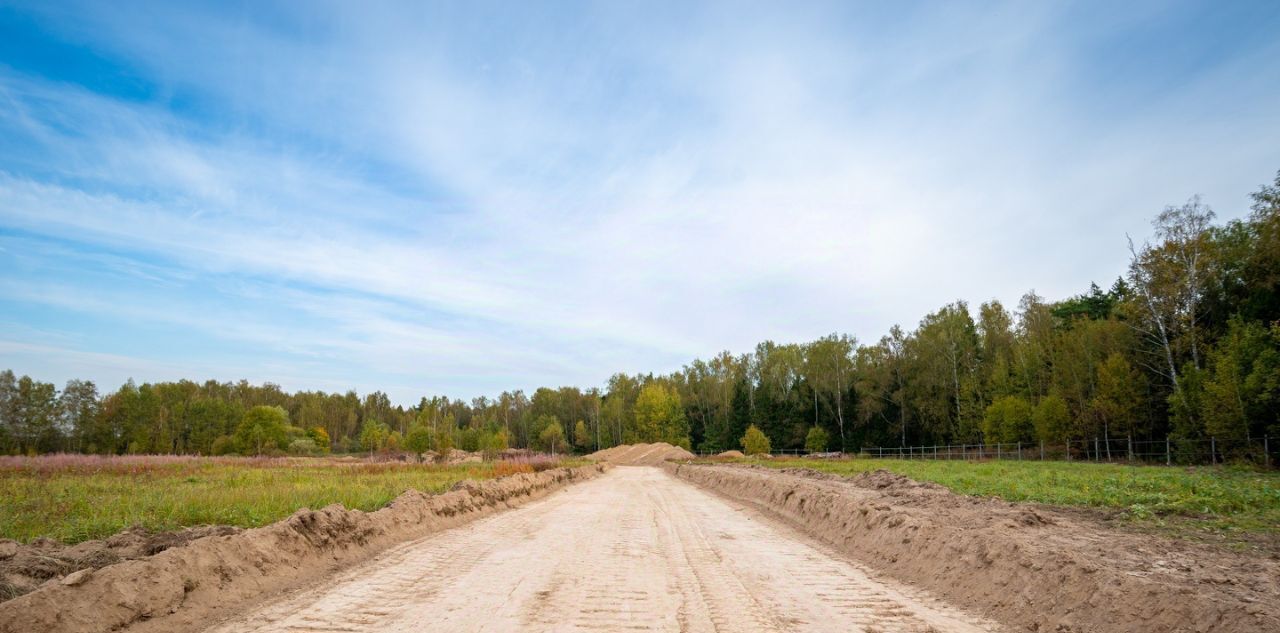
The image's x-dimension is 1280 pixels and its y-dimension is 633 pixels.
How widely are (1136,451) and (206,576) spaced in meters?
46.9

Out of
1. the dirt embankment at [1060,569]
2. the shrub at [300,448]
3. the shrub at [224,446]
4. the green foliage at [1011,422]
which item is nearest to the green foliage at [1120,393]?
the green foliage at [1011,422]

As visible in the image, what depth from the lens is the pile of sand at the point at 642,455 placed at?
74875 mm

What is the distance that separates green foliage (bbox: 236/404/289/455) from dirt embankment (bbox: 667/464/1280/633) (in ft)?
267

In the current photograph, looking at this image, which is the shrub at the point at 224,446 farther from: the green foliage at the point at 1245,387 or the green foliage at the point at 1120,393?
the green foliage at the point at 1245,387

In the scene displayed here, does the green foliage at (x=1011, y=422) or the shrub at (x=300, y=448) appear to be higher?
the green foliage at (x=1011, y=422)

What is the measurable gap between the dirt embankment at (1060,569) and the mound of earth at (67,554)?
8.73m

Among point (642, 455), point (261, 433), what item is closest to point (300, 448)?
point (261, 433)

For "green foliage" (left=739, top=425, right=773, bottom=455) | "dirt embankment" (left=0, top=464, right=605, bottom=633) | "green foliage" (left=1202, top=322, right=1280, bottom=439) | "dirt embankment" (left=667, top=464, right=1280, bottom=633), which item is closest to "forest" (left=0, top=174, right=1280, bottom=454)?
"green foliage" (left=1202, top=322, right=1280, bottom=439)

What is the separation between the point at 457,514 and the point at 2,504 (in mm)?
7531

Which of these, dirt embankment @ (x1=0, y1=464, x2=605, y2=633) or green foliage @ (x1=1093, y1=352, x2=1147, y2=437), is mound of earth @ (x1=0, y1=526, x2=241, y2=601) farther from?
green foliage @ (x1=1093, y1=352, x2=1147, y2=437)

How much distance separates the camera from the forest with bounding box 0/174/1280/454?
31844 millimetres

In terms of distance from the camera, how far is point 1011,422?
50.2 metres

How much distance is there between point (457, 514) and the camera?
44.4 ft

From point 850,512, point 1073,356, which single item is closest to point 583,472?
point 850,512
